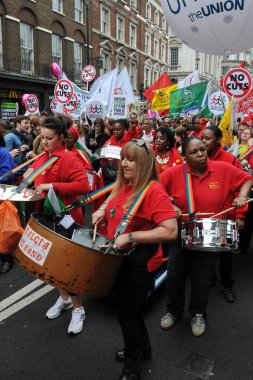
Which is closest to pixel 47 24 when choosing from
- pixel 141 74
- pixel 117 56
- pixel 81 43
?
pixel 81 43

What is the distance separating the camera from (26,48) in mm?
20359

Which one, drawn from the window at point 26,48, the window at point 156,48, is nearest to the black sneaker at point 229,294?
the window at point 26,48

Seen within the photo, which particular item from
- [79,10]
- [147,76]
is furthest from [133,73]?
[79,10]

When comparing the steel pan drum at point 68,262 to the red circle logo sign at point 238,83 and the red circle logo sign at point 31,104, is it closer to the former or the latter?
the red circle logo sign at point 238,83

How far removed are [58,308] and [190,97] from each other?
28.3 ft

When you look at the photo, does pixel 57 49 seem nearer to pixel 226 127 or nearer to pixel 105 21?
pixel 105 21

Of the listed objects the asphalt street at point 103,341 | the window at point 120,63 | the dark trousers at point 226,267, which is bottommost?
the asphalt street at point 103,341

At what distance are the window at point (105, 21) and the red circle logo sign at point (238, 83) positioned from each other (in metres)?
23.5

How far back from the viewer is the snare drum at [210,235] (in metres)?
2.76

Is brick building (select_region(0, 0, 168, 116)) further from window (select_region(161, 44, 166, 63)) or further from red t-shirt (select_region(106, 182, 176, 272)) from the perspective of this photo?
red t-shirt (select_region(106, 182, 176, 272))

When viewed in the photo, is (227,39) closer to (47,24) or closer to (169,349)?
(169,349)

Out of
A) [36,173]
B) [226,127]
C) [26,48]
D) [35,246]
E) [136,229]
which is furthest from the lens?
[26,48]

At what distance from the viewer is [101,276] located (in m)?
2.20

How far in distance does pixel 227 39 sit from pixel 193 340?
4.45 meters
